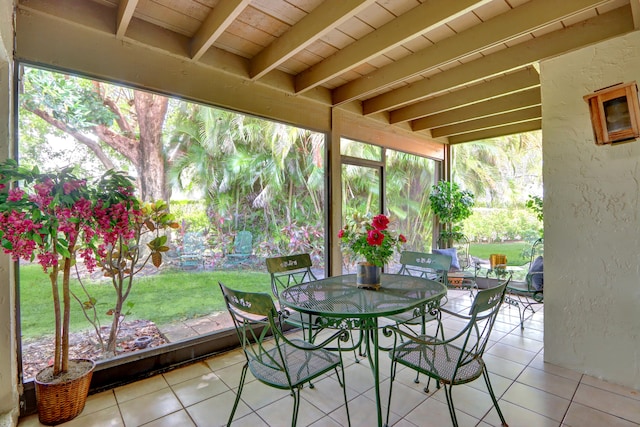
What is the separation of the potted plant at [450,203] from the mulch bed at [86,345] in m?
4.24

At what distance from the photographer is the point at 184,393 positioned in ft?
6.79

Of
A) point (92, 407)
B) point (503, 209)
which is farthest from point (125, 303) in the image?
point (503, 209)

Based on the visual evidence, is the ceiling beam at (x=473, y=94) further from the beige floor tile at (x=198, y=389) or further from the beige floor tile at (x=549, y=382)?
the beige floor tile at (x=198, y=389)

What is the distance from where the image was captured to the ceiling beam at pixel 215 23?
6.14 ft

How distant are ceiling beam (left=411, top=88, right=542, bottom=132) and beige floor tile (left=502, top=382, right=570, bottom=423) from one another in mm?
2980

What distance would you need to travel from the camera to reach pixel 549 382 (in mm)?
2145

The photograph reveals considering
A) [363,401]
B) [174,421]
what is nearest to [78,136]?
[174,421]

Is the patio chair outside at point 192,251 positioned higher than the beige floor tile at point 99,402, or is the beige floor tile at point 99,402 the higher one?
the patio chair outside at point 192,251

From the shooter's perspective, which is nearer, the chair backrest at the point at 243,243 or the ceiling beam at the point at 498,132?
the chair backrest at the point at 243,243

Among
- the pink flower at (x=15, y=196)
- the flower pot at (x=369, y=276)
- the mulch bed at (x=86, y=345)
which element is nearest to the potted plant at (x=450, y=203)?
the flower pot at (x=369, y=276)

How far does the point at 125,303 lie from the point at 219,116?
8.33 feet

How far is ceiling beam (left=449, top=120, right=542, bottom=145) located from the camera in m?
4.32

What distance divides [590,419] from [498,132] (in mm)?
4004

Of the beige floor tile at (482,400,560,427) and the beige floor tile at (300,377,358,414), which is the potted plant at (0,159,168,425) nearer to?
the beige floor tile at (300,377,358,414)
